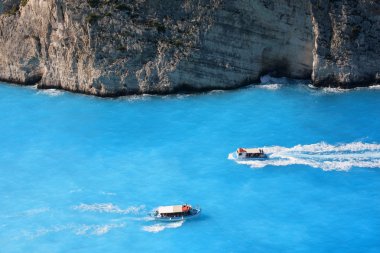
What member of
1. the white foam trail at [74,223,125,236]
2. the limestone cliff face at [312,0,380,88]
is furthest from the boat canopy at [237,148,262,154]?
the limestone cliff face at [312,0,380,88]

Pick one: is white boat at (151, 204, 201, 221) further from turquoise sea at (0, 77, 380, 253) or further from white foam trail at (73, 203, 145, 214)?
white foam trail at (73, 203, 145, 214)

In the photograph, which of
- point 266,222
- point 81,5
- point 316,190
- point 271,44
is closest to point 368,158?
point 316,190

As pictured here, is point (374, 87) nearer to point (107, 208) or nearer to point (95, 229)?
point (107, 208)

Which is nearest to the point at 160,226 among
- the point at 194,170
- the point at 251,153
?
the point at 194,170

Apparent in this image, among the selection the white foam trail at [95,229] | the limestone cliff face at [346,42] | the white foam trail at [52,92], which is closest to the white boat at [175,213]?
the white foam trail at [95,229]

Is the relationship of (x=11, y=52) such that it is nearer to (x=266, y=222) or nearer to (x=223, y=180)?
(x=223, y=180)

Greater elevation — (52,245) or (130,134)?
(130,134)
